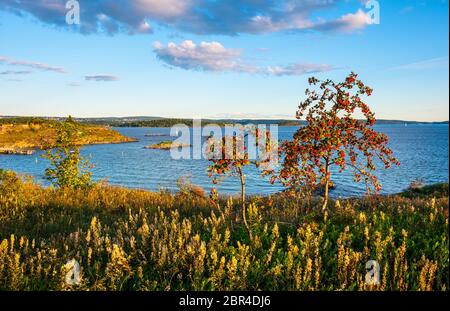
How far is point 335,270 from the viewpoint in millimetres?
5691

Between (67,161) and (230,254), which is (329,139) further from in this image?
(67,161)

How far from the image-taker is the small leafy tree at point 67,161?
53.0ft

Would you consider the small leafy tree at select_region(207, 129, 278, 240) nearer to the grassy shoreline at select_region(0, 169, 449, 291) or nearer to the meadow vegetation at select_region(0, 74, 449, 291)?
the meadow vegetation at select_region(0, 74, 449, 291)

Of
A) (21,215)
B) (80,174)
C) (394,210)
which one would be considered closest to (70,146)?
(80,174)

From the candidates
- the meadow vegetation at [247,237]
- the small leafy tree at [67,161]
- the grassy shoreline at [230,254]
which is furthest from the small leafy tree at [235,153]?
the small leafy tree at [67,161]

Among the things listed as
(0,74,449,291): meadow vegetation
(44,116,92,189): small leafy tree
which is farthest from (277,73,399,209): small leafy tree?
(44,116,92,189): small leafy tree

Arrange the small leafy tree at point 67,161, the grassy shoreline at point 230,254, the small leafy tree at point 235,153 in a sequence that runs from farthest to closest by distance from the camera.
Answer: the small leafy tree at point 67,161
the small leafy tree at point 235,153
the grassy shoreline at point 230,254

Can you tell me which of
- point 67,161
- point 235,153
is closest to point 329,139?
point 235,153

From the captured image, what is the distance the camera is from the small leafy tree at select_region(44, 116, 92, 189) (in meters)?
16.1

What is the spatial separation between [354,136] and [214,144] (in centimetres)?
388

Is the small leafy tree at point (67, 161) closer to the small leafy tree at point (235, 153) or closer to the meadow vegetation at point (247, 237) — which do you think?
the meadow vegetation at point (247, 237)

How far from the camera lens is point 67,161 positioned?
16250 millimetres
